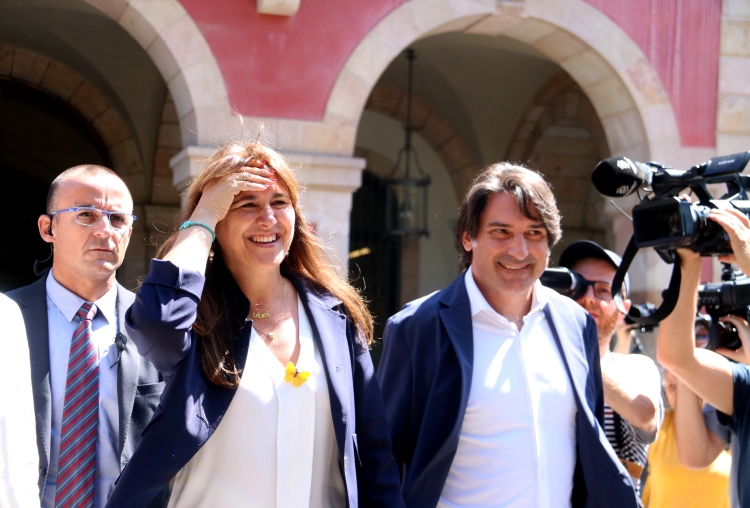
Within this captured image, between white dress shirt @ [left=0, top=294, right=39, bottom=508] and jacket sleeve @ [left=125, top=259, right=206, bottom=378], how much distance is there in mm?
242

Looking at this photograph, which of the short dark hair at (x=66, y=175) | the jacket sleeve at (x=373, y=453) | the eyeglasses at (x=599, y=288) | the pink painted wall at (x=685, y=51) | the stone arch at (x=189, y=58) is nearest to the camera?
the jacket sleeve at (x=373, y=453)

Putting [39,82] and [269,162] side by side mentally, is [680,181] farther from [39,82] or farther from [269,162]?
[39,82]

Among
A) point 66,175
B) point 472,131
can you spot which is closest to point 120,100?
point 472,131

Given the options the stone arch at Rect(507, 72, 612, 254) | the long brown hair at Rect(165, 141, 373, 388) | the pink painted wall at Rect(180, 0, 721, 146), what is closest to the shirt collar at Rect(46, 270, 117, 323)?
the long brown hair at Rect(165, 141, 373, 388)

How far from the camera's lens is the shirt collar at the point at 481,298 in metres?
2.47

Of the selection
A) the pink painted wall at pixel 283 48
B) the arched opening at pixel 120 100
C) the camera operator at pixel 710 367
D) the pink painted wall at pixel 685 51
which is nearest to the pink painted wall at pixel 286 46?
the pink painted wall at pixel 283 48

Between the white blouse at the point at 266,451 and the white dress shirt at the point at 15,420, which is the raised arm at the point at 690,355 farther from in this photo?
the white dress shirt at the point at 15,420

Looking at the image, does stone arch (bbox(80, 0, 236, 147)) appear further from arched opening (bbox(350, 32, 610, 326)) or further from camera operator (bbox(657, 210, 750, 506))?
camera operator (bbox(657, 210, 750, 506))

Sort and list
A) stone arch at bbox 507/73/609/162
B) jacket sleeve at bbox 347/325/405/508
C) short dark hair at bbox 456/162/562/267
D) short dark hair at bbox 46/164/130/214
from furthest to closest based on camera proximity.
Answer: stone arch at bbox 507/73/609/162
short dark hair at bbox 46/164/130/214
short dark hair at bbox 456/162/562/267
jacket sleeve at bbox 347/325/405/508

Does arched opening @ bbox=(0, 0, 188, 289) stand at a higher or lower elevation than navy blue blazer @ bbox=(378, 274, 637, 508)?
higher

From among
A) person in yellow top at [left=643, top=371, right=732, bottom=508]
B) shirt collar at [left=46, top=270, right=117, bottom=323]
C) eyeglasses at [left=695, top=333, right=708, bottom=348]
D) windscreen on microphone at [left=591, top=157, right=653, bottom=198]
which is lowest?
person in yellow top at [left=643, top=371, right=732, bottom=508]

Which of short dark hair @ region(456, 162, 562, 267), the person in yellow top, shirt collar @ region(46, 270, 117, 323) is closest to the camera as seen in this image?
short dark hair @ region(456, 162, 562, 267)

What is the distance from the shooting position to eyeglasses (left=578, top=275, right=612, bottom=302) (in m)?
3.22

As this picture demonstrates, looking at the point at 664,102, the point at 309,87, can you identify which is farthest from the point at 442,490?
the point at 664,102
